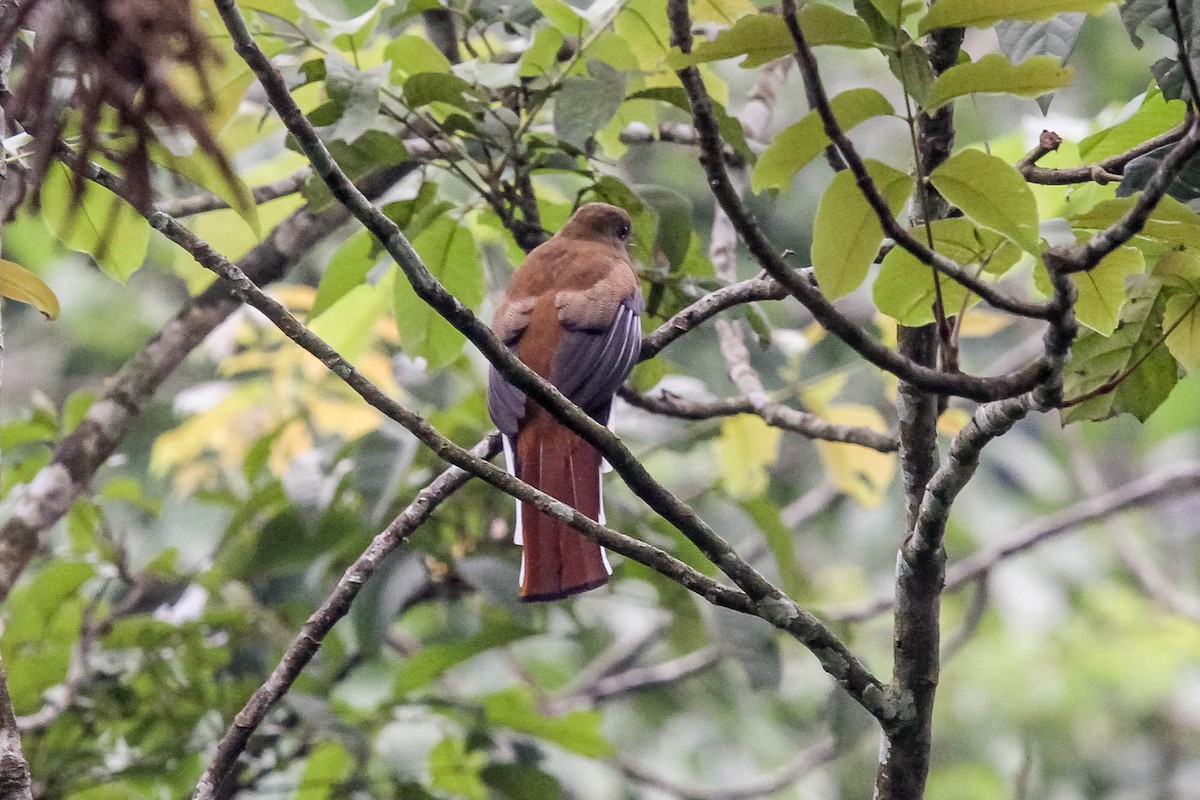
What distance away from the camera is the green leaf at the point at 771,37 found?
1.21 m

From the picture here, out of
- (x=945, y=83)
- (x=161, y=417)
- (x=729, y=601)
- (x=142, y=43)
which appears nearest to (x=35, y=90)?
(x=142, y=43)

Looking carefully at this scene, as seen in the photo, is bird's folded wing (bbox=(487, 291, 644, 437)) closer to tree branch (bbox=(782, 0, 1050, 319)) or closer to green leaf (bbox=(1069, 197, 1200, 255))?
green leaf (bbox=(1069, 197, 1200, 255))

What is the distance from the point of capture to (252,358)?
3.68m

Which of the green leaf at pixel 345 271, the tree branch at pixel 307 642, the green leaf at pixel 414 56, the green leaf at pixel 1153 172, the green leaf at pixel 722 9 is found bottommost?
the tree branch at pixel 307 642

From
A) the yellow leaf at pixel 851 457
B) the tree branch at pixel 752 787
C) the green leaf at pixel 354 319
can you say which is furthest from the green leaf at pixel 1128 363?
the tree branch at pixel 752 787

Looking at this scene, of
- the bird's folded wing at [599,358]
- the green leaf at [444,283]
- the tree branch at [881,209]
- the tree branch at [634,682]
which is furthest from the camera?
the tree branch at [634,682]

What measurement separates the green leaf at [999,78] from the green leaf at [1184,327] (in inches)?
16.6

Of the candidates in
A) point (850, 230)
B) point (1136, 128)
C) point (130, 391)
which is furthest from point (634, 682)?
point (850, 230)

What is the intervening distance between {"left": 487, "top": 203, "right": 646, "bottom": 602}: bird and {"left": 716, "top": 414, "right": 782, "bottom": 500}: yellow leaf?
0.56m

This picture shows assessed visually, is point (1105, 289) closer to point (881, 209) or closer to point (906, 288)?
point (906, 288)

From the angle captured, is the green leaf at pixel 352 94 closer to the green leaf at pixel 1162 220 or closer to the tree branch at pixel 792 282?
the tree branch at pixel 792 282

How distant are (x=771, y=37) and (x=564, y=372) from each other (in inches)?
57.5

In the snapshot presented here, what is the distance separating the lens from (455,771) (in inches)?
115

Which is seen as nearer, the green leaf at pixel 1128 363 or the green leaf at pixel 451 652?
the green leaf at pixel 1128 363
